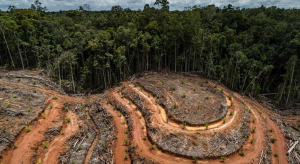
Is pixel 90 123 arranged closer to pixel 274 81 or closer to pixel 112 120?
pixel 112 120

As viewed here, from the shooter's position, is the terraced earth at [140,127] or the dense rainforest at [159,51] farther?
the dense rainforest at [159,51]

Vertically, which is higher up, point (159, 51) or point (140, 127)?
point (159, 51)

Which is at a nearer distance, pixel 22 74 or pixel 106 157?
pixel 106 157

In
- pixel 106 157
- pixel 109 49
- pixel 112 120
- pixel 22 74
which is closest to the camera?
pixel 106 157

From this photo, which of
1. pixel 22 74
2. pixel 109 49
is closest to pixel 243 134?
pixel 109 49

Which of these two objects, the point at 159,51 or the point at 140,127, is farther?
the point at 159,51
